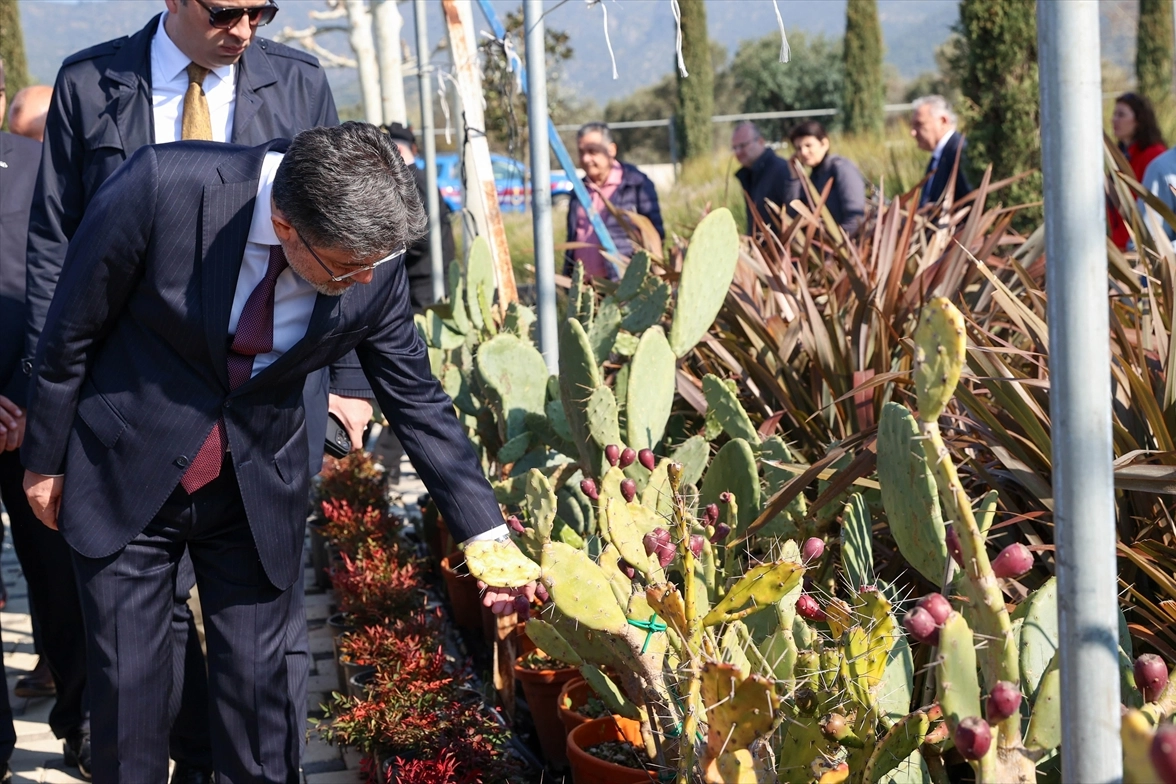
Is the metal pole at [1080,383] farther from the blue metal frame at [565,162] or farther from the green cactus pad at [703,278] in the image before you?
the blue metal frame at [565,162]

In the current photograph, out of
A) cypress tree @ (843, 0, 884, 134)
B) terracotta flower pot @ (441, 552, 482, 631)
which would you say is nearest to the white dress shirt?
terracotta flower pot @ (441, 552, 482, 631)

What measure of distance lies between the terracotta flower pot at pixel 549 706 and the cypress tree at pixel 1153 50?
1876cm

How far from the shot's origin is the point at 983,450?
2.68 meters

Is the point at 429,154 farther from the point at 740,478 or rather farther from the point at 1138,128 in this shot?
the point at 740,478

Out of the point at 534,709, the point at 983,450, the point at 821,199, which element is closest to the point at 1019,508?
the point at 983,450

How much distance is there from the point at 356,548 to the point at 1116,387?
253cm

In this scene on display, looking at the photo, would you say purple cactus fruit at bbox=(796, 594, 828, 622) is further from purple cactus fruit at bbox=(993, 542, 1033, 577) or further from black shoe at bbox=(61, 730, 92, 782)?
black shoe at bbox=(61, 730, 92, 782)

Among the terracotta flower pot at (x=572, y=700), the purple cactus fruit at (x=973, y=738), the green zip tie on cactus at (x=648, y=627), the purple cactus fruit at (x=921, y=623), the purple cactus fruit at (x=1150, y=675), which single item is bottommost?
the terracotta flower pot at (x=572, y=700)

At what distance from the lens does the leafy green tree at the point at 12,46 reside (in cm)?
1479

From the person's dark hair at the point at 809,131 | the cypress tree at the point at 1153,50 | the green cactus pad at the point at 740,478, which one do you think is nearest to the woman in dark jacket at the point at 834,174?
the person's dark hair at the point at 809,131

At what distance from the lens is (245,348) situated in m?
2.18

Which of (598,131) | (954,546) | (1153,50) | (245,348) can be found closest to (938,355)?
(954,546)

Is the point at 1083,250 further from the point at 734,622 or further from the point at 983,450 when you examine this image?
the point at 983,450

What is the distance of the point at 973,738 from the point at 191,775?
218cm
